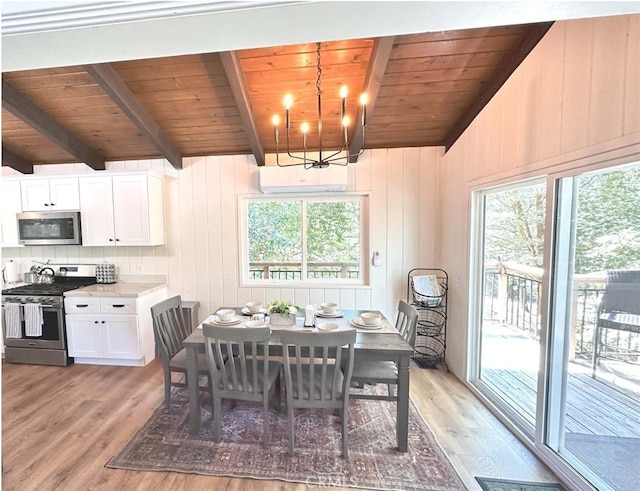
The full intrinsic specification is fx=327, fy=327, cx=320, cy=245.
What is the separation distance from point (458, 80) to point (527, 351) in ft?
7.69

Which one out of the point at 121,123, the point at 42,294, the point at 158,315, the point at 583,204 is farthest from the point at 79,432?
the point at 583,204

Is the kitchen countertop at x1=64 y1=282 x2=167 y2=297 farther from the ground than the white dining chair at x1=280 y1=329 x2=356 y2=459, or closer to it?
farther from the ground

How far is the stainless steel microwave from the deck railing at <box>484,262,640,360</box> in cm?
447

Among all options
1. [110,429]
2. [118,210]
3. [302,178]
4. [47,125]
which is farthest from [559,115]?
[47,125]

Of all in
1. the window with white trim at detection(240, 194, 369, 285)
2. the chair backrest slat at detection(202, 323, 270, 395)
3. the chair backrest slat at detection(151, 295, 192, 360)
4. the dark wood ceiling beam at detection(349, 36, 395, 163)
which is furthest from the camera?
the window with white trim at detection(240, 194, 369, 285)

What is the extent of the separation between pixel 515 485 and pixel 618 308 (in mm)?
1249

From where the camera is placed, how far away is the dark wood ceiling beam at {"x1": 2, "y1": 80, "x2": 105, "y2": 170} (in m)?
2.89

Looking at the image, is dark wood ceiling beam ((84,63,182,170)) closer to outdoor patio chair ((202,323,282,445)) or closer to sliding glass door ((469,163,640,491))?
outdoor patio chair ((202,323,282,445))

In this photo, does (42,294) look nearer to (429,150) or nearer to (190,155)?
(190,155)

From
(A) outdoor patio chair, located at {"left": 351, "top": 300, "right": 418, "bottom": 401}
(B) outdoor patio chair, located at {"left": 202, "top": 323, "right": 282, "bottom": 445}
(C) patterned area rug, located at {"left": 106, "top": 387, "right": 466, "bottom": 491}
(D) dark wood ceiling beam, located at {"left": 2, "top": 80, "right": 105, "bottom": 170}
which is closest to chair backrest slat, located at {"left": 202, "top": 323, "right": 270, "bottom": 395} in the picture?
(B) outdoor patio chair, located at {"left": 202, "top": 323, "right": 282, "bottom": 445}

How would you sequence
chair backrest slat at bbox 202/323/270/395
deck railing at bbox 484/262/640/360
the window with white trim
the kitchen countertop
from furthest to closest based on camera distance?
the window with white trim → the kitchen countertop → chair backrest slat at bbox 202/323/270/395 → deck railing at bbox 484/262/640/360

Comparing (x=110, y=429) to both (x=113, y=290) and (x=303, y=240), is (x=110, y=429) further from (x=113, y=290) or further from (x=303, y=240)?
(x=303, y=240)

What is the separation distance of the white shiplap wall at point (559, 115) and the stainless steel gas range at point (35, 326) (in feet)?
14.0

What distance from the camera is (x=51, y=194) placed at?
3771 mm
